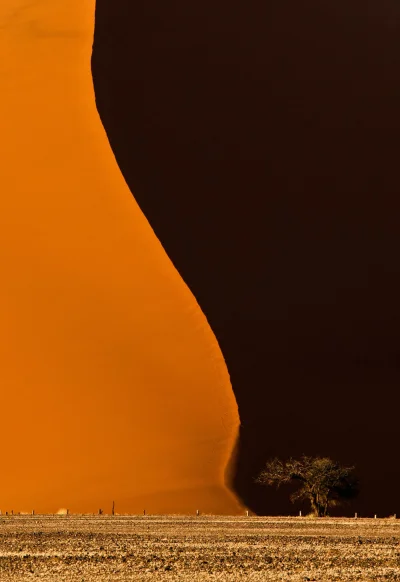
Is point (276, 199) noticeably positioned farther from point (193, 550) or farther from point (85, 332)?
point (193, 550)

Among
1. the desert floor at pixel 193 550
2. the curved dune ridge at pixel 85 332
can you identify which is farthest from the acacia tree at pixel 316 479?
the desert floor at pixel 193 550

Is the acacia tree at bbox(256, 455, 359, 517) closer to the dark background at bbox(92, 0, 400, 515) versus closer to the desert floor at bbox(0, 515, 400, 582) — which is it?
the dark background at bbox(92, 0, 400, 515)

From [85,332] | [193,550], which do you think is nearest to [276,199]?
[85,332]

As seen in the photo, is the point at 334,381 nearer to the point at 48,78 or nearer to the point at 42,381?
the point at 42,381

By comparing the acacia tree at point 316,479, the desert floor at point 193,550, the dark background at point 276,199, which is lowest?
the desert floor at point 193,550

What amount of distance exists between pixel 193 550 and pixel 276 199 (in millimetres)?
13079

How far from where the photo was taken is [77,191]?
24938 millimetres

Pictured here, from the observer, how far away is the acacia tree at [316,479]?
24984 mm

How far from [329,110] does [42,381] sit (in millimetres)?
8458

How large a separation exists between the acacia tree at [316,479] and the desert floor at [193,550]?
261cm

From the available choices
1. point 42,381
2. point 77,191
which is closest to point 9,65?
point 77,191

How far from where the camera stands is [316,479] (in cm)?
2662

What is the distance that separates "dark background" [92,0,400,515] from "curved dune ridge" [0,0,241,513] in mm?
416

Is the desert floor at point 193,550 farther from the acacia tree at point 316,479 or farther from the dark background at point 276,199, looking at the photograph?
the dark background at point 276,199
